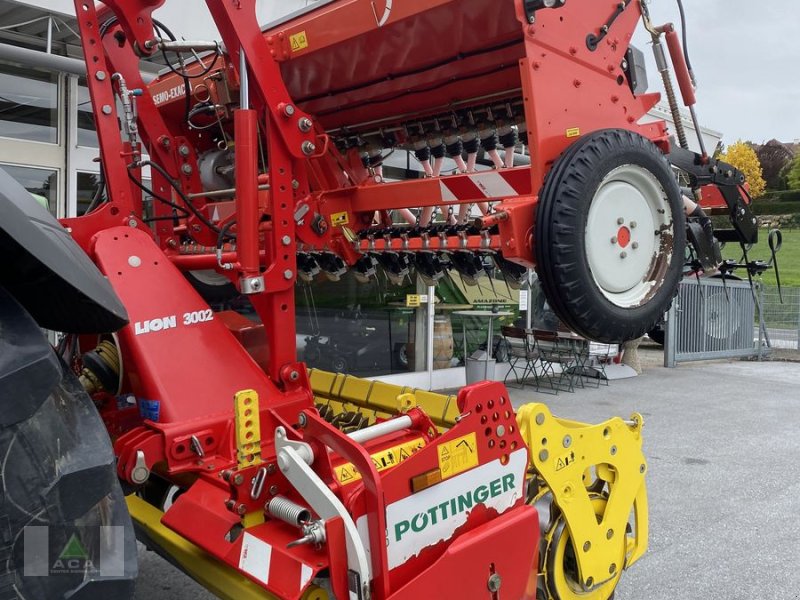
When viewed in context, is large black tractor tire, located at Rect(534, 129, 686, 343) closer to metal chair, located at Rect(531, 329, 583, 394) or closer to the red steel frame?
the red steel frame

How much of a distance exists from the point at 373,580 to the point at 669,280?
1.75m

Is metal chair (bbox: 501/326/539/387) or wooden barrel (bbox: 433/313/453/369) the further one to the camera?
metal chair (bbox: 501/326/539/387)

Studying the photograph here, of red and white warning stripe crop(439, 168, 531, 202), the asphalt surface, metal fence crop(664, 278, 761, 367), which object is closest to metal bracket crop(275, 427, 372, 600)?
red and white warning stripe crop(439, 168, 531, 202)

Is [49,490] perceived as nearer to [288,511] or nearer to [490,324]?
[288,511]

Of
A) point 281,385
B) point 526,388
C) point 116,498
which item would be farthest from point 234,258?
point 526,388

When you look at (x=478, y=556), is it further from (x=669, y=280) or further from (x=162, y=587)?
(x=162, y=587)

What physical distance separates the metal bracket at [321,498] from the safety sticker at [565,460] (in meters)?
0.91

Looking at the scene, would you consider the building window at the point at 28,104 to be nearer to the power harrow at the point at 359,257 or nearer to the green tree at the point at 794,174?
the power harrow at the point at 359,257

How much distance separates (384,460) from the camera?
2.37 meters

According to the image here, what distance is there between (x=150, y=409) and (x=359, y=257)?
4.69 ft

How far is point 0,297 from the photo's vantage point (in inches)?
54.5

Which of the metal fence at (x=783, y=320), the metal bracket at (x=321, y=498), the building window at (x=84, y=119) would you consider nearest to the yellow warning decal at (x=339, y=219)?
the metal bracket at (x=321, y=498)

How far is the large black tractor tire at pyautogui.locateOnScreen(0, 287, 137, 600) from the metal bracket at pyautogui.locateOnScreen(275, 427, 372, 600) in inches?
21.4

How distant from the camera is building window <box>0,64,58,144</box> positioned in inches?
234
